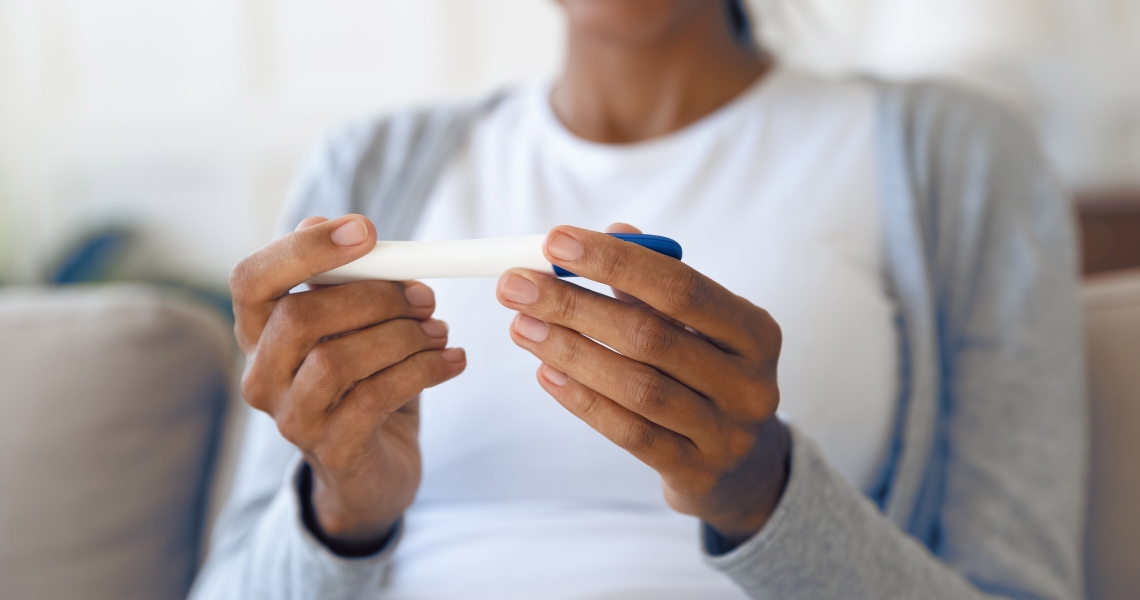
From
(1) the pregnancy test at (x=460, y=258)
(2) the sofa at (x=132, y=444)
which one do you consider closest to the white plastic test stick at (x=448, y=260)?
(1) the pregnancy test at (x=460, y=258)

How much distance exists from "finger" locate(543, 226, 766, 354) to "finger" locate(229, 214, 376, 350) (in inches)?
3.1

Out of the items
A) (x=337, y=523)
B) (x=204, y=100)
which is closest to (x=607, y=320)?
(x=337, y=523)

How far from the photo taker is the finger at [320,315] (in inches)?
13.5

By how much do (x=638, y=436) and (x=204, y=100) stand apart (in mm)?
1896

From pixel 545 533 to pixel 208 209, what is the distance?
5.59 feet

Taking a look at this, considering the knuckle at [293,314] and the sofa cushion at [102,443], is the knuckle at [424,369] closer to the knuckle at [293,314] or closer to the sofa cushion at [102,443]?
the knuckle at [293,314]

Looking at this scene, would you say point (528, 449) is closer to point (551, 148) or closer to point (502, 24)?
point (551, 148)

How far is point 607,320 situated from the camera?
0.32 m

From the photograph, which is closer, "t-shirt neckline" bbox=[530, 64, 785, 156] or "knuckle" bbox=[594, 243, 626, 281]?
"knuckle" bbox=[594, 243, 626, 281]

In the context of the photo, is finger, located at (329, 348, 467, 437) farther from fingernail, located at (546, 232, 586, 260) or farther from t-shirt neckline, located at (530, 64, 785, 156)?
t-shirt neckline, located at (530, 64, 785, 156)

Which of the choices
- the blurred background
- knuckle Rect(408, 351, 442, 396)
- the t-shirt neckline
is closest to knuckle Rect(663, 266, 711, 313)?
knuckle Rect(408, 351, 442, 396)

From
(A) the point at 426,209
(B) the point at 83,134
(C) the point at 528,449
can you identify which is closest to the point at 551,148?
(A) the point at 426,209

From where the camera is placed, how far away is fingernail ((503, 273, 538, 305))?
1.03ft

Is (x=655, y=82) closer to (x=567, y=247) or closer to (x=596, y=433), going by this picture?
Result: (x=596, y=433)
